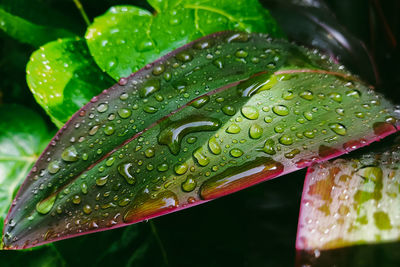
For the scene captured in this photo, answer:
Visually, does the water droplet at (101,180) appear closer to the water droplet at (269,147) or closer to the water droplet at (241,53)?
the water droplet at (269,147)

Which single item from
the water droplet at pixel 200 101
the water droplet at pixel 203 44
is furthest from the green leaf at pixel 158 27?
the water droplet at pixel 200 101

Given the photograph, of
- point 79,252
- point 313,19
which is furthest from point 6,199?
point 313,19

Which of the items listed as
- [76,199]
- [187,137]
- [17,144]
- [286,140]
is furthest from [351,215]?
[17,144]

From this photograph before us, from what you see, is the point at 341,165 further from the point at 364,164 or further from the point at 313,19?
the point at 313,19

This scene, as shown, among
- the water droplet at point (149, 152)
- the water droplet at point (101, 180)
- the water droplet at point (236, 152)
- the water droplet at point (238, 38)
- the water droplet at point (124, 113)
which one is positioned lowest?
the water droplet at point (101, 180)

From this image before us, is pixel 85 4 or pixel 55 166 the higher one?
pixel 85 4

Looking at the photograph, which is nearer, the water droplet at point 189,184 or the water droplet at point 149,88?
the water droplet at point 189,184
